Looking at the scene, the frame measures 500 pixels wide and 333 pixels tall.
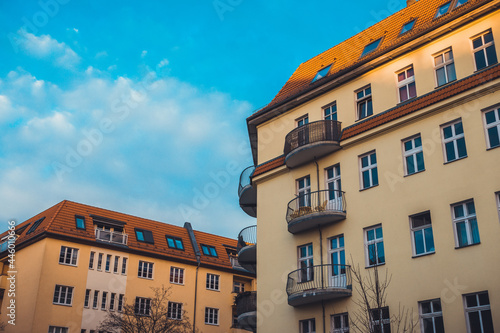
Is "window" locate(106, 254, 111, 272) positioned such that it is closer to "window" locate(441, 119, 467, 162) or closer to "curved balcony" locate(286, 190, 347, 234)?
"curved balcony" locate(286, 190, 347, 234)

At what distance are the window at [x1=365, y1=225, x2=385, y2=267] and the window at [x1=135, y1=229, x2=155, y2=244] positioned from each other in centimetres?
2877

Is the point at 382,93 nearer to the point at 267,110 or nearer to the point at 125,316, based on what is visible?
the point at 267,110

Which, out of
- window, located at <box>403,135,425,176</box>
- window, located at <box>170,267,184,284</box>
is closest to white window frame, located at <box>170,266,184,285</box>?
window, located at <box>170,267,184,284</box>

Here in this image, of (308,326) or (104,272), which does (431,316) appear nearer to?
(308,326)

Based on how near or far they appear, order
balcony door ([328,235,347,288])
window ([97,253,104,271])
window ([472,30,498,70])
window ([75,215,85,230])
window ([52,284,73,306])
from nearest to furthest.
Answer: window ([472,30,498,70]), balcony door ([328,235,347,288]), window ([52,284,73,306]), window ([97,253,104,271]), window ([75,215,85,230])

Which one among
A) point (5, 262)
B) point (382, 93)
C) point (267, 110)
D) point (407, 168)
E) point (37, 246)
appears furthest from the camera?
point (5, 262)

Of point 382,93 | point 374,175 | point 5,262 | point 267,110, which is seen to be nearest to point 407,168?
point 374,175

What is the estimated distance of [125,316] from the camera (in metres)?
42.3

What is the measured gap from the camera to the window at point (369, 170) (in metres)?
22.6

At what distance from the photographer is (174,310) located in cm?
4531

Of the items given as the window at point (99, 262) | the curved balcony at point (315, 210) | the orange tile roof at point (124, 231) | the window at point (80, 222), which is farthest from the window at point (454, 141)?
the window at point (80, 222)

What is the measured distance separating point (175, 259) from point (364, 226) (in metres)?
27.9

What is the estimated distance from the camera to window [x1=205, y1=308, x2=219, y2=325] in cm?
4694

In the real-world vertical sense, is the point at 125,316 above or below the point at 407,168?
below
